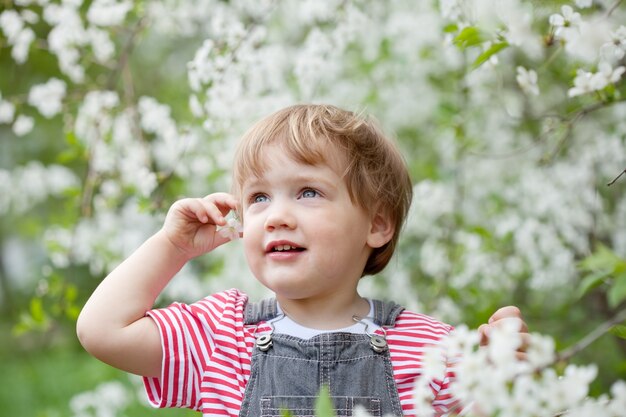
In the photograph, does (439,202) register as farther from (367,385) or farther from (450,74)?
(367,385)

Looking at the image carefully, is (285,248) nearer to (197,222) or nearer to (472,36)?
(197,222)

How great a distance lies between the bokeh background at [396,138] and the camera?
10.7 feet

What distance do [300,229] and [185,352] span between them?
0.40 m

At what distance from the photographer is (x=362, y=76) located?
517cm

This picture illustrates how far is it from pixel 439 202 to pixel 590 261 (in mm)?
2948

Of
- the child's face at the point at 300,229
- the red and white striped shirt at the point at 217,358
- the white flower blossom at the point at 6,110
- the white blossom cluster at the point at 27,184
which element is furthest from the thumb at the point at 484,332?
the white blossom cluster at the point at 27,184

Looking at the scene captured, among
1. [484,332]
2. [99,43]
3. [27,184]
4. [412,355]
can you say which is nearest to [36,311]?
[99,43]

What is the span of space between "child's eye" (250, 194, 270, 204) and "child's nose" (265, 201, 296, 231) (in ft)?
0.26

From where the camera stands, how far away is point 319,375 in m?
1.84

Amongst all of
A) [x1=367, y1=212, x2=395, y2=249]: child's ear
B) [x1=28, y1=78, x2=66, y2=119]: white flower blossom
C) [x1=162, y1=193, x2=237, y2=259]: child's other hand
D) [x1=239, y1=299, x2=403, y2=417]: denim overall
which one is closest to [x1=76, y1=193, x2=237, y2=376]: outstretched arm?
[x1=162, y1=193, x2=237, y2=259]: child's other hand

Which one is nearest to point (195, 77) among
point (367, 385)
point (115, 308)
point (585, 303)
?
point (115, 308)

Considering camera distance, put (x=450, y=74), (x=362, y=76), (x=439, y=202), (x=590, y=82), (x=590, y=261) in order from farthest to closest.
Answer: (x=362, y=76) < (x=450, y=74) < (x=439, y=202) < (x=590, y=82) < (x=590, y=261)

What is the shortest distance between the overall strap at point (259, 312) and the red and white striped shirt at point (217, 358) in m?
0.02

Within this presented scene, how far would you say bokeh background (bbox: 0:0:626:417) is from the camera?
325 centimetres
